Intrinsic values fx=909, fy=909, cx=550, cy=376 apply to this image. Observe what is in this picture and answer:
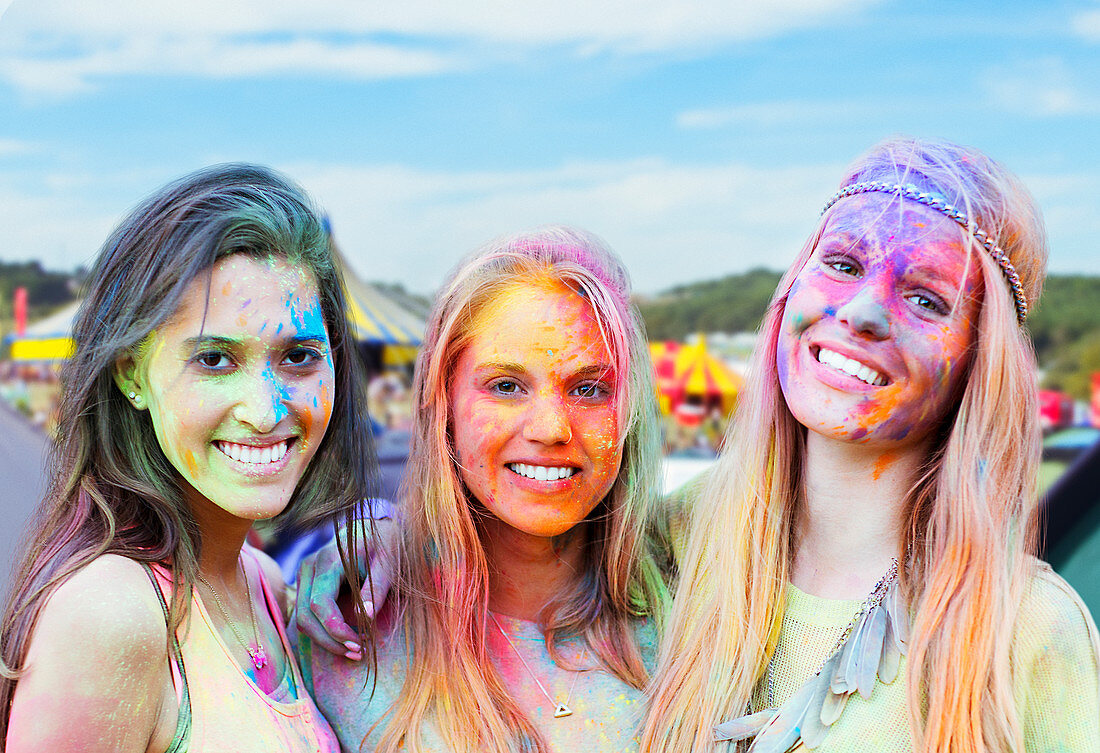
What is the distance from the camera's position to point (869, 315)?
160 cm

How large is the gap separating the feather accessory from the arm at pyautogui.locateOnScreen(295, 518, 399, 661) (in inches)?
30.3

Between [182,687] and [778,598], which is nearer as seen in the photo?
[182,687]

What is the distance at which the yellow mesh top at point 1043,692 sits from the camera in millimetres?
1482

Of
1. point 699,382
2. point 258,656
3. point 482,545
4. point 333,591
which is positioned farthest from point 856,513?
point 699,382

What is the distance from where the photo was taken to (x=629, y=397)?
1910 mm

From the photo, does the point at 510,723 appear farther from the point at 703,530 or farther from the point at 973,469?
the point at 973,469

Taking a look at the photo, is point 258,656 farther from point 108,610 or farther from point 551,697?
point 551,697

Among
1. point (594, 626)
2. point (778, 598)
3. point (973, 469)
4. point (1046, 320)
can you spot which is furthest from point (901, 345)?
point (1046, 320)

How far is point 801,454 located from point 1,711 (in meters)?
1.52

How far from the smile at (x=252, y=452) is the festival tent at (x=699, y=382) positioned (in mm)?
7247

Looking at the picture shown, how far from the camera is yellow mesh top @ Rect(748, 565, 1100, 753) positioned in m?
1.48

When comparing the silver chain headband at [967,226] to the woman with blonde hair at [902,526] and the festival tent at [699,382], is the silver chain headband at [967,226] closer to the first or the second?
the woman with blonde hair at [902,526]

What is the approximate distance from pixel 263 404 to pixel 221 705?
0.52 m

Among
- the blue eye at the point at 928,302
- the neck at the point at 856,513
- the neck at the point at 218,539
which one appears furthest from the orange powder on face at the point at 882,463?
the neck at the point at 218,539
